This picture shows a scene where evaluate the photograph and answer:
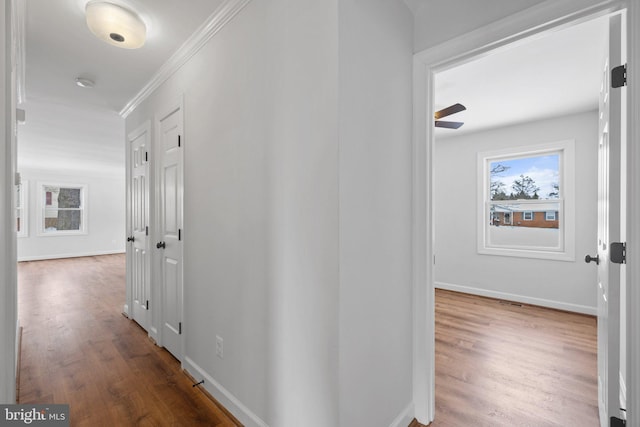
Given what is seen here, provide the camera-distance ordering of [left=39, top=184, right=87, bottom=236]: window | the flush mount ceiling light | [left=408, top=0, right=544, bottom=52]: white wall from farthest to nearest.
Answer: [left=39, top=184, right=87, bottom=236]: window, the flush mount ceiling light, [left=408, top=0, right=544, bottom=52]: white wall

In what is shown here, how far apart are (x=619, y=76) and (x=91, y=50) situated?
3.38 meters

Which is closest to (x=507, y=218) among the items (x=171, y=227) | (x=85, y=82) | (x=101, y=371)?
(x=171, y=227)

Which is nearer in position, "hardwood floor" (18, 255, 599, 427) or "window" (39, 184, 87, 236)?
Answer: "hardwood floor" (18, 255, 599, 427)

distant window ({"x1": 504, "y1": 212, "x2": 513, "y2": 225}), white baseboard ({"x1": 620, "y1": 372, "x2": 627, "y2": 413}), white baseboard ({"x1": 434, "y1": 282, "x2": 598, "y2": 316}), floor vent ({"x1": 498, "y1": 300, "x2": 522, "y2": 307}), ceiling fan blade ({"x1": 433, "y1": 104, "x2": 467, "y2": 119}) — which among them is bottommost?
floor vent ({"x1": 498, "y1": 300, "x2": 522, "y2": 307})

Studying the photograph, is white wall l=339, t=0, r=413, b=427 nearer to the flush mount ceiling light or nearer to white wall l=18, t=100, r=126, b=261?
the flush mount ceiling light

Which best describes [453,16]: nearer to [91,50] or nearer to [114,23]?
[114,23]

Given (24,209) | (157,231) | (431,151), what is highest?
(431,151)

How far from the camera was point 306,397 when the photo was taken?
132 cm

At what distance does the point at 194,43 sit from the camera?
211cm

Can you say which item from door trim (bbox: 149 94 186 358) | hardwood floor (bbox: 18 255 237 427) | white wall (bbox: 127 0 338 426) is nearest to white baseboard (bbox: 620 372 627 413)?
white wall (bbox: 127 0 338 426)

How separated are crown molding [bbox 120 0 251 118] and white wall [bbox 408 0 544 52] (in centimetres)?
106

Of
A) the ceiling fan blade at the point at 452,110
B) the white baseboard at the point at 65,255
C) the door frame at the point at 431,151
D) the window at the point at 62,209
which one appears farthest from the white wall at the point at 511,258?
the window at the point at 62,209

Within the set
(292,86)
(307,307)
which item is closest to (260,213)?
(307,307)

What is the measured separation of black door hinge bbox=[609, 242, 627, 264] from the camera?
121cm
